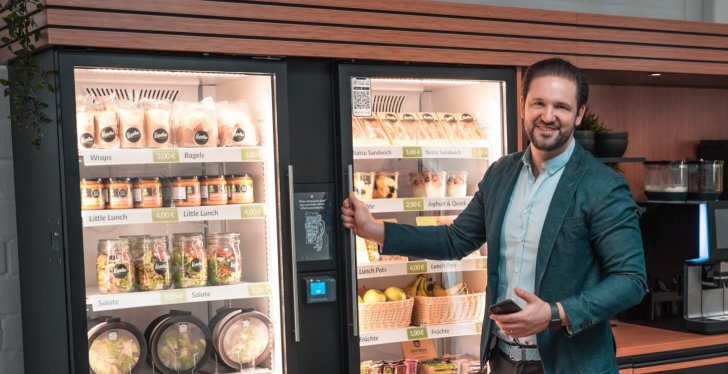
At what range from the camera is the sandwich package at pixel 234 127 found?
8.73 ft

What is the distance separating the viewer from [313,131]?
2.67 meters

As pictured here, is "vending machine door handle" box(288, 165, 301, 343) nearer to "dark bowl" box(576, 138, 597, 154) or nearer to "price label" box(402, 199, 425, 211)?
"price label" box(402, 199, 425, 211)

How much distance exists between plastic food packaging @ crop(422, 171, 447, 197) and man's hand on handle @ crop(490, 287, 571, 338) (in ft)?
3.76

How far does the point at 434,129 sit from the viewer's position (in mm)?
3074

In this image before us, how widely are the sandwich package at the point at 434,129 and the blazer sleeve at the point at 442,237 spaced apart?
1.58ft

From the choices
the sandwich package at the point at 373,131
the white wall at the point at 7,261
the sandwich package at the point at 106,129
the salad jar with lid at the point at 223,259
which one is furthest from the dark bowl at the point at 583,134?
the white wall at the point at 7,261

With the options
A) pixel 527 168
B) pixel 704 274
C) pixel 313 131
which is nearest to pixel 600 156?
pixel 704 274

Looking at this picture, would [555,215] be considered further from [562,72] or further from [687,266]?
[687,266]

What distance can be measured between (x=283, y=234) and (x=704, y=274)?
7.14 ft

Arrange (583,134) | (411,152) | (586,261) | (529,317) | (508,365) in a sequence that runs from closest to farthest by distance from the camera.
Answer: (529,317) → (586,261) → (508,365) → (411,152) → (583,134)

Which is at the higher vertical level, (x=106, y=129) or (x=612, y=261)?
(x=106, y=129)

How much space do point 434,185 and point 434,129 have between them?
0.83ft

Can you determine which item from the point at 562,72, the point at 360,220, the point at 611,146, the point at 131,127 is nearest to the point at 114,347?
the point at 131,127

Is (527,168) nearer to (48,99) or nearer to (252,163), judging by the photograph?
(252,163)
